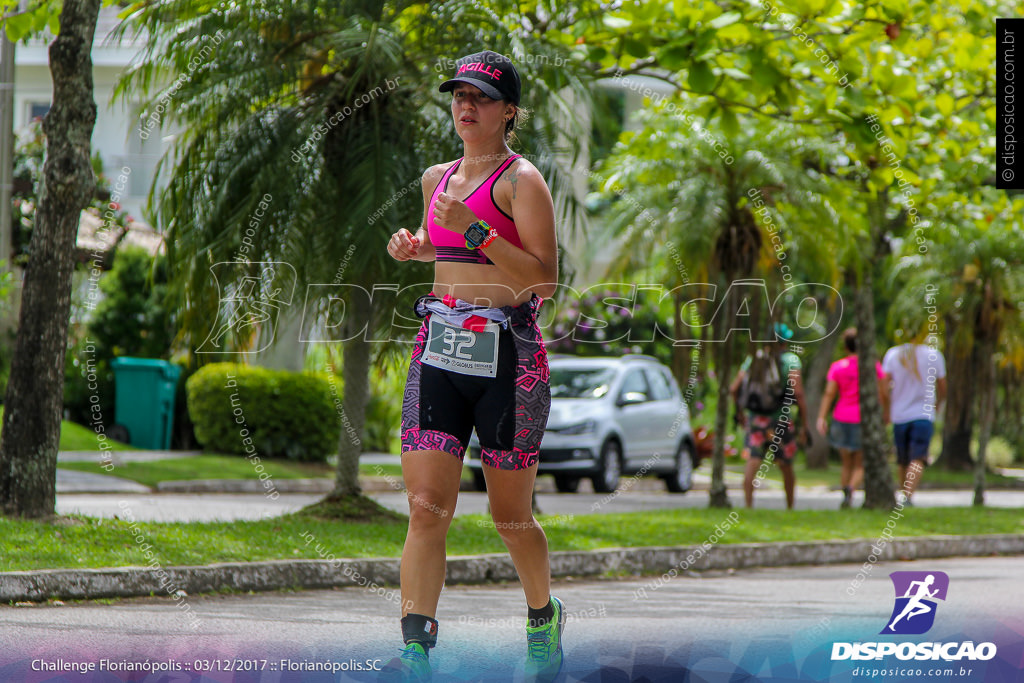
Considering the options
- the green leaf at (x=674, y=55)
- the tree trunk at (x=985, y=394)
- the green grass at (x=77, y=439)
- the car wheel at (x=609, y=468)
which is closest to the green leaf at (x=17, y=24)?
the green leaf at (x=674, y=55)

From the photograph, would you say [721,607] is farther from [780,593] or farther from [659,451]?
[659,451]

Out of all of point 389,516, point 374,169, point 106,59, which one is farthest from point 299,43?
point 106,59

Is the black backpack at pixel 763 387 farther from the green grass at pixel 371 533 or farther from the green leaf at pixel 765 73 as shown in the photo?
the green leaf at pixel 765 73

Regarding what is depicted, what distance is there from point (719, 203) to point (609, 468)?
5.27 metres

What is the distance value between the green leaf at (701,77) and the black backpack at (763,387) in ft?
14.7

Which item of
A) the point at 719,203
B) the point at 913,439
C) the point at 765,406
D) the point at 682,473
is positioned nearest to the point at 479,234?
the point at 719,203

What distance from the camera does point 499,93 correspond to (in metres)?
3.77

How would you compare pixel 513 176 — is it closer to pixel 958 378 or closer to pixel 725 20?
pixel 725 20

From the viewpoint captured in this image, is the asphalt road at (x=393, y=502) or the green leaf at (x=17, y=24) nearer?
the green leaf at (x=17, y=24)

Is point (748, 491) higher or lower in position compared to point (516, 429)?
lower

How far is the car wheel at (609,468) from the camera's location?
1471cm

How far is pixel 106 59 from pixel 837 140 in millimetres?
18622

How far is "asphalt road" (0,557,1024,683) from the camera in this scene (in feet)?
14.0

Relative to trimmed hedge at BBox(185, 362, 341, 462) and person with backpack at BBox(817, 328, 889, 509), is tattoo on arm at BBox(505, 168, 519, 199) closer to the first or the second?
person with backpack at BBox(817, 328, 889, 509)
